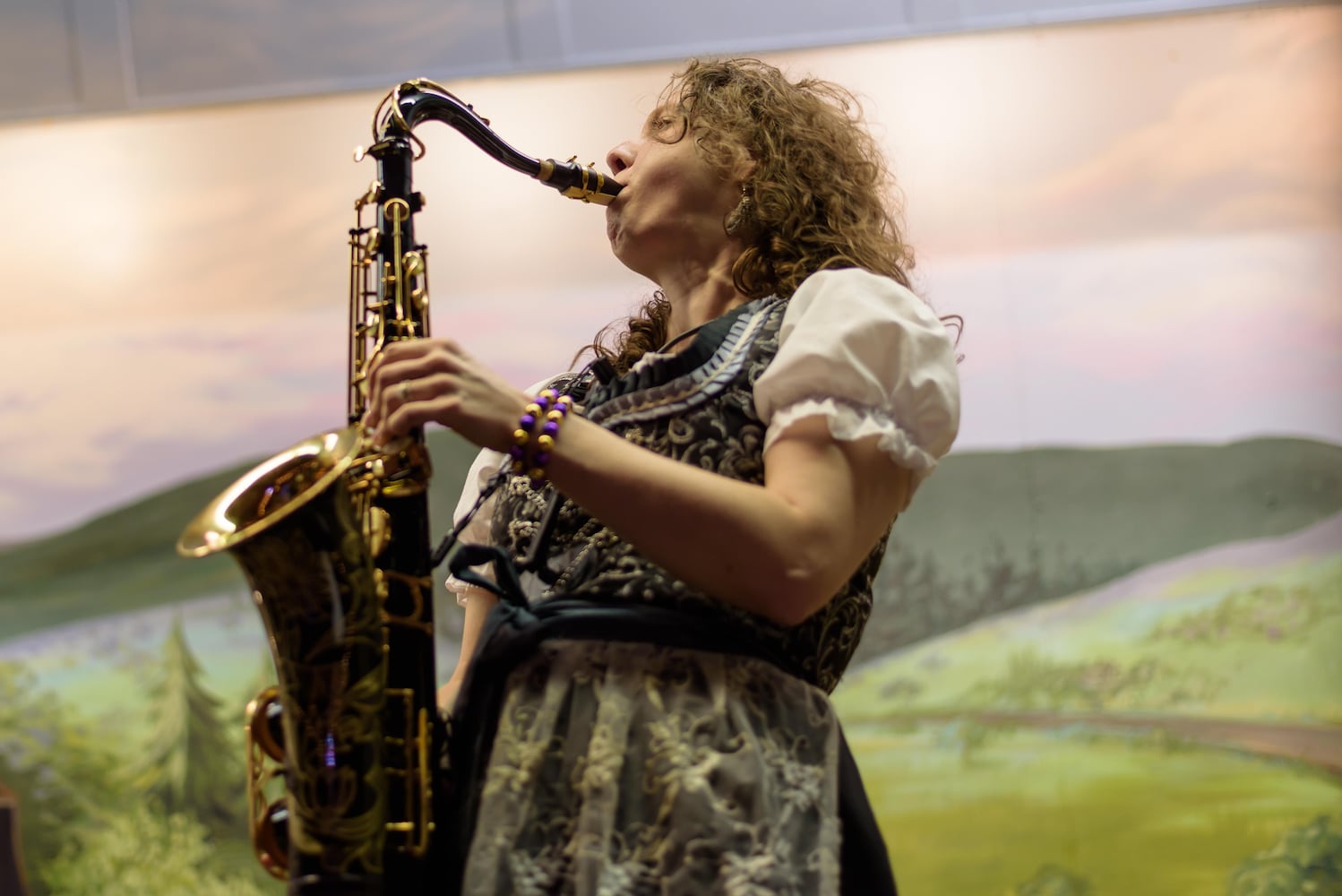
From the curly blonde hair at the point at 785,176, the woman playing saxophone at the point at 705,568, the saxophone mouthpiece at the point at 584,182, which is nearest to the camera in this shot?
the woman playing saxophone at the point at 705,568

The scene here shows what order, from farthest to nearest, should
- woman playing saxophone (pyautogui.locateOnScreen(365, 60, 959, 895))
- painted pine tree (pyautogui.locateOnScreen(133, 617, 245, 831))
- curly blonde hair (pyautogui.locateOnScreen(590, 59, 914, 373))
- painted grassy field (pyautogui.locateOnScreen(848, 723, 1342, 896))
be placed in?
painted pine tree (pyautogui.locateOnScreen(133, 617, 245, 831)) → painted grassy field (pyautogui.locateOnScreen(848, 723, 1342, 896)) → curly blonde hair (pyautogui.locateOnScreen(590, 59, 914, 373)) → woman playing saxophone (pyautogui.locateOnScreen(365, 60, 959, 895))

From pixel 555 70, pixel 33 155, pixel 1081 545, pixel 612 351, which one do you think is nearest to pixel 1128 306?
pixel 1081 545

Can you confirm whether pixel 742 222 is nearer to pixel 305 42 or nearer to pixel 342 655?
pixel 342 655

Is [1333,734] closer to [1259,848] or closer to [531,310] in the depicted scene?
[1259,848]

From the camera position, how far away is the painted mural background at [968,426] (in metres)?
3.01

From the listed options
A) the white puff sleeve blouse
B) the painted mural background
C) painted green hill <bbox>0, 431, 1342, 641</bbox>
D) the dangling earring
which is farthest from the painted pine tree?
the white puff sleeve blouse

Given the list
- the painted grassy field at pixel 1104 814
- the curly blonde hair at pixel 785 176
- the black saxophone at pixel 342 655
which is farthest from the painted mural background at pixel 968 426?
the black saxophone at pixel 342 655

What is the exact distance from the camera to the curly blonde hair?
Result: 1408mm

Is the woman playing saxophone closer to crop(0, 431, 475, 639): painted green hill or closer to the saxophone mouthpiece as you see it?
the saxophone mouthpiece

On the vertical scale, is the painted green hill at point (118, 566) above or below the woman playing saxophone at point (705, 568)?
below

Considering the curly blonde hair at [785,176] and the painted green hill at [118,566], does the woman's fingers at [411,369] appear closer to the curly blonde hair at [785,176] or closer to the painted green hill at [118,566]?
the curly blonde hair at [785,176]

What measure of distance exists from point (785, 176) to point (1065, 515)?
186 centimetres

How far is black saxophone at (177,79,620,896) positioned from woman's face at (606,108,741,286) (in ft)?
1.26

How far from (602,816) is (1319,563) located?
253 cm
